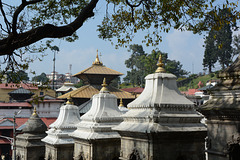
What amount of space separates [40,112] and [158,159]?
3619 centimetres

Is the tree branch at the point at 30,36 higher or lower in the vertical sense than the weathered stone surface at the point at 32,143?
higher

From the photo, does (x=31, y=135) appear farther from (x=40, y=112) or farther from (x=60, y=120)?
(x=40, y=112)

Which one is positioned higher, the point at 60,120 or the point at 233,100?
the point at 233,100

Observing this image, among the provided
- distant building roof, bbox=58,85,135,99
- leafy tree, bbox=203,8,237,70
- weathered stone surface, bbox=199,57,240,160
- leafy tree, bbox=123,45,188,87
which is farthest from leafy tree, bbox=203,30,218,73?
weathered stone surface, bbox=199,57,240,160

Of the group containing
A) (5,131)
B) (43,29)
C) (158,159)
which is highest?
(43,29)

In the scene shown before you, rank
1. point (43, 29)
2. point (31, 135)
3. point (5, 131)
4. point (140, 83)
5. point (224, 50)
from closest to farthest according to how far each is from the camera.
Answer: point (43, 29) → point (31, 135) → point (5, 131) → point (224, 50) → point (140, 83)

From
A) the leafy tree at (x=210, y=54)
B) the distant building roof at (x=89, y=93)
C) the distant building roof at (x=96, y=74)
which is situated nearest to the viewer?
the distant building roof at (x=89, y=93)

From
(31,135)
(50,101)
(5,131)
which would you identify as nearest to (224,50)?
(50,101)

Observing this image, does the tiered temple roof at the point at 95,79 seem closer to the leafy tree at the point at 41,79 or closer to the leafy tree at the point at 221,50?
the leafy tree at the point at 41,79

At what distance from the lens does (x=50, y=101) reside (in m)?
46.1

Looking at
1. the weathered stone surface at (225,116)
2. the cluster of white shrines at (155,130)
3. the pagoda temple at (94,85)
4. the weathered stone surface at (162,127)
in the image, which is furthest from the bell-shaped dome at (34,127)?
the weathered stone surface at (225,116)

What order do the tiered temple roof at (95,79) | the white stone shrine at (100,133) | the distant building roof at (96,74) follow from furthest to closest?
the distant building roof at (96,74) < the tiered temple roof at (95,79) < the white stone shrine at (100,133)

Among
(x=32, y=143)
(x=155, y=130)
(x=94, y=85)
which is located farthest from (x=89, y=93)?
(x=155, y=130)

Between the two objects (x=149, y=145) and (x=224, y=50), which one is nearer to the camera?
(x=149, y=145)
